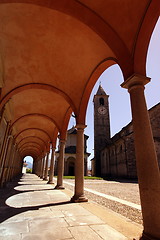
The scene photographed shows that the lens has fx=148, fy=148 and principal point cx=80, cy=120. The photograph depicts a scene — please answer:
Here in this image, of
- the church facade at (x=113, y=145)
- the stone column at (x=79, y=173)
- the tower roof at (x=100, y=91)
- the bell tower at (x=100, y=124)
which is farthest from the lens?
the tower roof at (x=100, y=91)

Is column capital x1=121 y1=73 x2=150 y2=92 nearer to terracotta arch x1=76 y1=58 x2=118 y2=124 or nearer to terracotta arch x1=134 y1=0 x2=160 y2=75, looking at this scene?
terracotta arch x1=134 y1=0 x2=160 y2=75

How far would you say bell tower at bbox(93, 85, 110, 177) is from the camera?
3719 centimetres

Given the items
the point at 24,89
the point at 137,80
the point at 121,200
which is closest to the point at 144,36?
the point at 137,80

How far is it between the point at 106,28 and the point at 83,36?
1222mm

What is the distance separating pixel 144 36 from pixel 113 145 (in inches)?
1078

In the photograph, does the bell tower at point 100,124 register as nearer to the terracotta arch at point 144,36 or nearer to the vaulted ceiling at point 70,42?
the vaulted ceiling at point 70,42

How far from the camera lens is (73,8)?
13.5 ft

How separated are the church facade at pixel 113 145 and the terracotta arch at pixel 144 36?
61.2 feet

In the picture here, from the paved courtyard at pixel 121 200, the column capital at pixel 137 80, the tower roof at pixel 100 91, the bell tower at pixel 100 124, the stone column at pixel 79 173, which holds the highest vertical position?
the tower roof at pixel 100 91

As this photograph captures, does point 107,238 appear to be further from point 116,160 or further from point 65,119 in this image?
point 116,160

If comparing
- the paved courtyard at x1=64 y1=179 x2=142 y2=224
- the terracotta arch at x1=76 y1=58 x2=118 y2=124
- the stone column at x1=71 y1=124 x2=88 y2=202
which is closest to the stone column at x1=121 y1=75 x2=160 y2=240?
the paved courtyard at x1=64 y1=179 x2=142 y2=224

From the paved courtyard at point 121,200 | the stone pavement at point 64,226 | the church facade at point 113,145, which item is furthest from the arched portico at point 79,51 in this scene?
the church facade at point 113,145

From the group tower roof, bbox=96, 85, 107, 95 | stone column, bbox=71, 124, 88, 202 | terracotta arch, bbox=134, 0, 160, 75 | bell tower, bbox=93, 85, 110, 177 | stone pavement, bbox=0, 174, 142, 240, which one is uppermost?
tower roof, bbox=96, 85, 107, 95

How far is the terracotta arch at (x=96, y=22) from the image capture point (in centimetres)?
392
